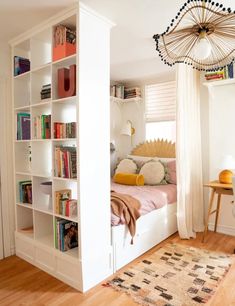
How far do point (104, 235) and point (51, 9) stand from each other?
6.88 ft

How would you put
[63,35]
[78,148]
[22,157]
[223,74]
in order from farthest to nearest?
[223,74] → [22,157] → [63,35] → [78,148]

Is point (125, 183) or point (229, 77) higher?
point (229, 77)

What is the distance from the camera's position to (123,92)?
15.4 ft

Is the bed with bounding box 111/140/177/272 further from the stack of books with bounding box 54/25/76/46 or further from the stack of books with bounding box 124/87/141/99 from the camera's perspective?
the stack of books with bounding box 54/25/76/46

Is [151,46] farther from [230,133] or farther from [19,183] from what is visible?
[19,183]

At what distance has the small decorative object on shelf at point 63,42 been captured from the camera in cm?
223

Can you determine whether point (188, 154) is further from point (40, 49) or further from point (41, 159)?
point (40, 49)

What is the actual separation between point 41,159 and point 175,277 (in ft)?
5.92

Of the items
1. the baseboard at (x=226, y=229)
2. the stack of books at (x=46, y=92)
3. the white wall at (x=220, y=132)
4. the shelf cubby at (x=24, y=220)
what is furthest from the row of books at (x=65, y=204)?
the baseboard at (x=226, y=229)

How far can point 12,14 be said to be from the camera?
2.22 metres

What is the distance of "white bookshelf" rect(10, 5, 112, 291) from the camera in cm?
214

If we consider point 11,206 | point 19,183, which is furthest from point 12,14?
point 11,206

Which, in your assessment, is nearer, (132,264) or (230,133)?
(132,264)

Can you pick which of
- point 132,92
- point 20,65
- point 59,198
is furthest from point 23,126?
point 132,92
